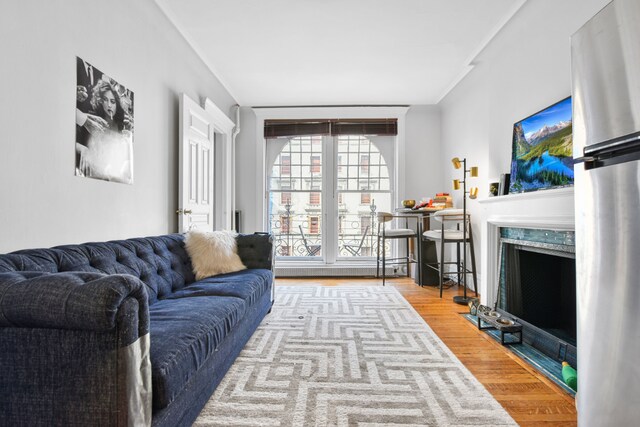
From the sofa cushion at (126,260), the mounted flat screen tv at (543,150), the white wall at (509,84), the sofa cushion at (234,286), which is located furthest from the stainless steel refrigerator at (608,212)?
the sofa cushion at (126,260)

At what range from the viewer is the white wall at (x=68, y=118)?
156cm

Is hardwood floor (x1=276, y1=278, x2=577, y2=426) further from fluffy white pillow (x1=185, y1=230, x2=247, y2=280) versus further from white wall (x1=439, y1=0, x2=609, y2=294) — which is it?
fluffy white pillow (x1=185, y1=230, x2=247, y2=280)

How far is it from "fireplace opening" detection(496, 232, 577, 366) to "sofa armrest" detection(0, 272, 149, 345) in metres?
2.37

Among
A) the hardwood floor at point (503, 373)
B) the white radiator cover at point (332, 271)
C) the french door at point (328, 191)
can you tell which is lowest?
the hardwood floor at point (503, 373)

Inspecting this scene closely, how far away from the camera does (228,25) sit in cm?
309

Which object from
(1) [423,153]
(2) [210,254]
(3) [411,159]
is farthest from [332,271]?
(2) [210,254]

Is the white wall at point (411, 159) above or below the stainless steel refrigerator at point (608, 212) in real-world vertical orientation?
above

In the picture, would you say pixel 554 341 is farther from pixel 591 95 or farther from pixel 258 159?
pixel 258 159

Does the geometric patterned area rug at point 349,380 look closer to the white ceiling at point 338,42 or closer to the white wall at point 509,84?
the white wall at point 509,84

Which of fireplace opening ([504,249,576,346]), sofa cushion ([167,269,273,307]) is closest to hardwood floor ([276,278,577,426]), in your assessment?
fireplace opening ([504,249,576,346])

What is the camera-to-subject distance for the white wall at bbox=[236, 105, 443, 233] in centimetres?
534

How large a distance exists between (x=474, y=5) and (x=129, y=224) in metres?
3.12

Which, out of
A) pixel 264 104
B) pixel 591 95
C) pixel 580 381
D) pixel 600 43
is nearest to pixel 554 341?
pixel 580 381

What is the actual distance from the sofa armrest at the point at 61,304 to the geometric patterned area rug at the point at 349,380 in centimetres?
88
